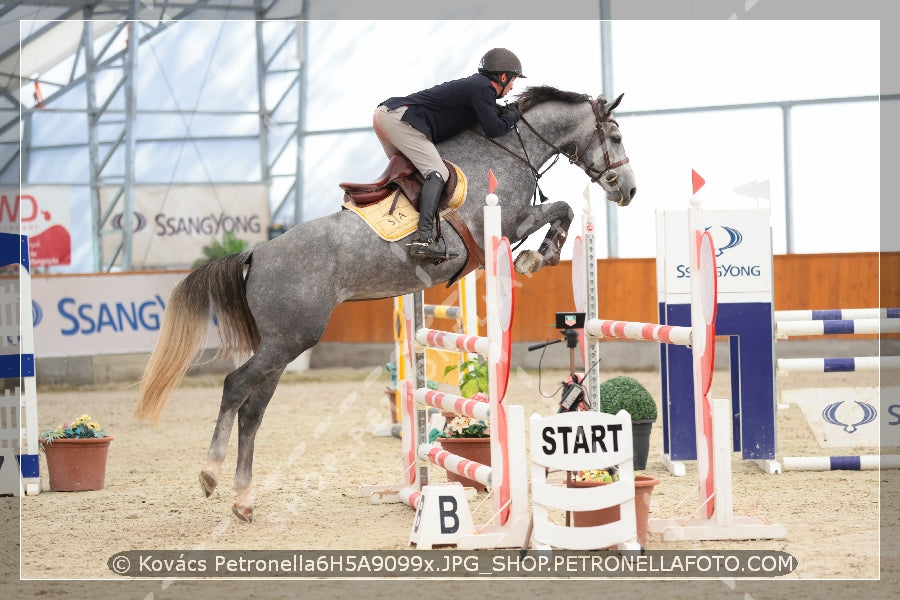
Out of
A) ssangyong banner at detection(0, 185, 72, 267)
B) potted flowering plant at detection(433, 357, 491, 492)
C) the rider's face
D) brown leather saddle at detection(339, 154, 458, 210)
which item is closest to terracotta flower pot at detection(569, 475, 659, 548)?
potted flowering plant at detection(433, 357, 491, 492)

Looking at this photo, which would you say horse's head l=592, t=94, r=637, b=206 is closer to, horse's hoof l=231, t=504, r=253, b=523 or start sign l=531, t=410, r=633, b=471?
start sign l=531, t=410, r=633, b=471

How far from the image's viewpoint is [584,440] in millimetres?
3748

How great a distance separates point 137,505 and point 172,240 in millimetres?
10258

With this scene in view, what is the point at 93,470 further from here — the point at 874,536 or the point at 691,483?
the point at 874,536

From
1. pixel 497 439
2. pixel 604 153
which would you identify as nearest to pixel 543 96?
pixel 604 153

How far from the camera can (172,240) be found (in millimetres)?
15227

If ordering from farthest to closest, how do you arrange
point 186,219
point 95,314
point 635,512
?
point 186,219 < point 95,314 < point 635,512

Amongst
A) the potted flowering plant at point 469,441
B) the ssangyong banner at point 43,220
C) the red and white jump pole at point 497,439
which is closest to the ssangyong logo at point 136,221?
the ssangyong banner at point 43,220

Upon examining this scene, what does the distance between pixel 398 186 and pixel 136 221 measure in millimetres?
11295

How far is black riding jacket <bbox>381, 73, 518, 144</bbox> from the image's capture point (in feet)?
14.6

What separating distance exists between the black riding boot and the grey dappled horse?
0.12 meters

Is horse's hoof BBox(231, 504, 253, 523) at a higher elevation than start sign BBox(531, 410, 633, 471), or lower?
lower

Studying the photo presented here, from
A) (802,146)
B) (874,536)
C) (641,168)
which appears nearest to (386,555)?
(874,536)

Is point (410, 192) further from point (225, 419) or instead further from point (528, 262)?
point (225, 419)
